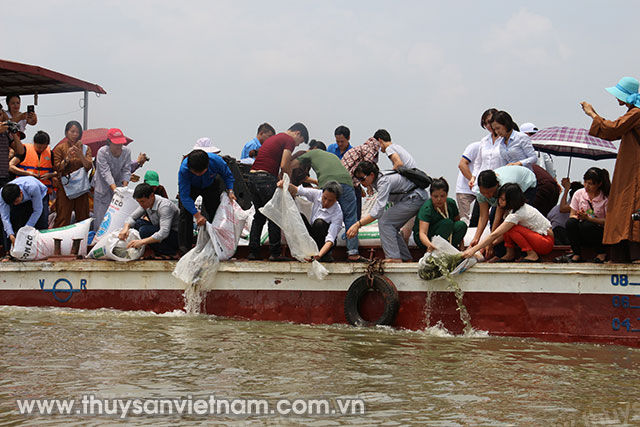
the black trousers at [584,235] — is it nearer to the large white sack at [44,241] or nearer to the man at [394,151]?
the man at [394,151]

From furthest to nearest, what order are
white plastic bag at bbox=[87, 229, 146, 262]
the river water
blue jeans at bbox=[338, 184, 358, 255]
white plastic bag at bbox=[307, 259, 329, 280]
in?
white plastic bag at bbox=[87, 229, 146, 262]
blue jeans at bbox=[338, 184, 358, 255]
white plastic bag at bbox=[307, 259, 329, 280]
the river water

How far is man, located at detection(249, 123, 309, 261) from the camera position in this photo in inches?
370

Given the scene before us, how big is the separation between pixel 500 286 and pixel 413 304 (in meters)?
0.96

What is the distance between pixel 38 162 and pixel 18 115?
2.58 ft

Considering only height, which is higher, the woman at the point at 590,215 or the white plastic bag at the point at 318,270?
the woman at the point at 590,215

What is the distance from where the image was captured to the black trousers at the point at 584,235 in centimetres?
798

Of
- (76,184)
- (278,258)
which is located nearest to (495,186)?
(278,258)

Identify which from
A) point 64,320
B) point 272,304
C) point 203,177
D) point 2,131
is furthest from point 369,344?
point 2,131

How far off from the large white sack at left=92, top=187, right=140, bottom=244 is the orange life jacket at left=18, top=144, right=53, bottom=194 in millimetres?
1982

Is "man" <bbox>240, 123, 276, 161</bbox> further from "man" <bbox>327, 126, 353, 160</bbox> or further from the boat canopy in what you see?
the boat canopy

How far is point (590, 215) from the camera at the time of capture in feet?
26.3

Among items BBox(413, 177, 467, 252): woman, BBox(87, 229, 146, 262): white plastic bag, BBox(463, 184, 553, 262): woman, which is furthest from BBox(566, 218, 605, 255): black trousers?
BBox(87, 229, 146, 262): white plastic bag

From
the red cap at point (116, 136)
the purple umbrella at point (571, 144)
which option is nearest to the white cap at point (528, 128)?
the purple umbrella at point (571, 144)

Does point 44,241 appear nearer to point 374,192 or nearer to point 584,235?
point 374,192
